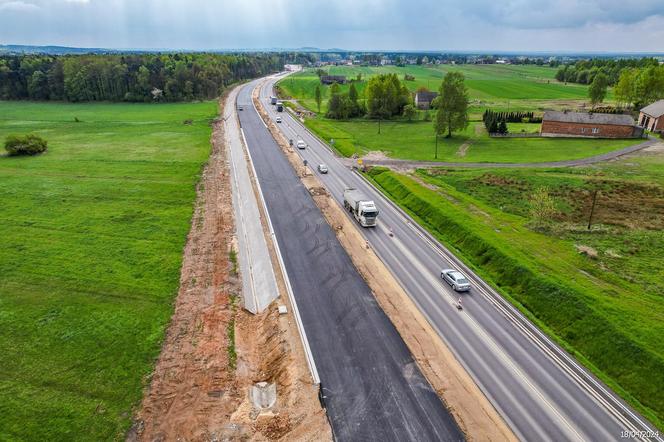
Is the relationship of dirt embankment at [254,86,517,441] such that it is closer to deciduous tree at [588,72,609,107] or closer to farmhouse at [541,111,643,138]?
farmhouse at [541,111,643,138]

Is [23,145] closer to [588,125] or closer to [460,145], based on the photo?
[460,145]

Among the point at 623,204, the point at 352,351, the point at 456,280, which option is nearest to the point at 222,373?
the point at 352,351

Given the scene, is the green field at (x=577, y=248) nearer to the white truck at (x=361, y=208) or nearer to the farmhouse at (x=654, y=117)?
the white truck at (x=361, y=208)

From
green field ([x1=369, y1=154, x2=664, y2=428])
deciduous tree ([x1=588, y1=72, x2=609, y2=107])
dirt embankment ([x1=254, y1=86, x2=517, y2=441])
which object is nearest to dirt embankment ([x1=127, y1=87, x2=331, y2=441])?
dirt embankment ([x1=254, y1=86, x2=517, y2=441])

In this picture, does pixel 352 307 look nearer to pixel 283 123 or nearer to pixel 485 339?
pixel 485 339

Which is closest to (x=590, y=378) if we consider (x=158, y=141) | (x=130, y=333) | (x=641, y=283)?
(x=641, y=283)
